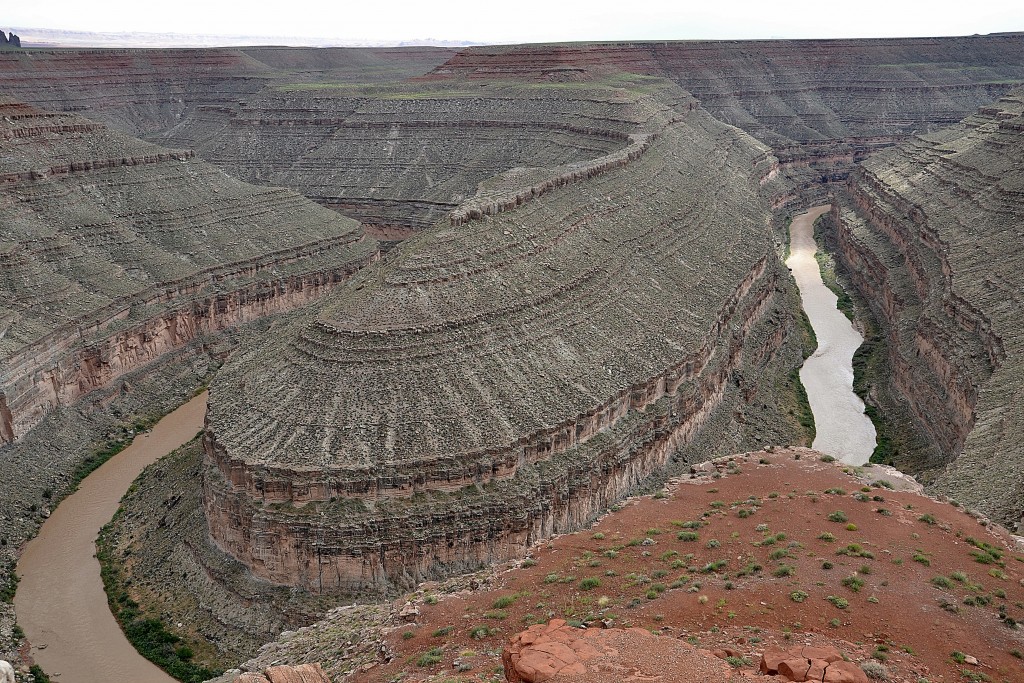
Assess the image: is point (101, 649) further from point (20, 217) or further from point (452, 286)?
point (20, 217)

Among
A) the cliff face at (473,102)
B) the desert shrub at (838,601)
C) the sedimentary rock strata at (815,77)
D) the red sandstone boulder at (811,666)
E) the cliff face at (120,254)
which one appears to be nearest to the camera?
the red sandstone boulder at (811,666)

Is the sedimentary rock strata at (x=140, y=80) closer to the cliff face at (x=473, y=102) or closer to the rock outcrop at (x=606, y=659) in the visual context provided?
the cliff face at (x=473, y=102)

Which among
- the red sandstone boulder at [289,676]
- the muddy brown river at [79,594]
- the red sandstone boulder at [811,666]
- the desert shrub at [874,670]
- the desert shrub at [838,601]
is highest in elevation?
the red sandstone boulder at [811,666]

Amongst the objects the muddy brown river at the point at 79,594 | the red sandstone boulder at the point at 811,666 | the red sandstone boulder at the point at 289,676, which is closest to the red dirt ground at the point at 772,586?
the red sandstone boulder at the point at 811,666

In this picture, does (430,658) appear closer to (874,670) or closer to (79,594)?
(874,670)

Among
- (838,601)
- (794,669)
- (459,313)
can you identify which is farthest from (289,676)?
(459,313)

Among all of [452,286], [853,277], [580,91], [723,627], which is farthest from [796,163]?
[723,627]

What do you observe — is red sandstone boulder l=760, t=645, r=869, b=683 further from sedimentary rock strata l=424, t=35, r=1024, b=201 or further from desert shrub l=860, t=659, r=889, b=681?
sedimentary rock strata l=424, t=35, r=1024, b=201
